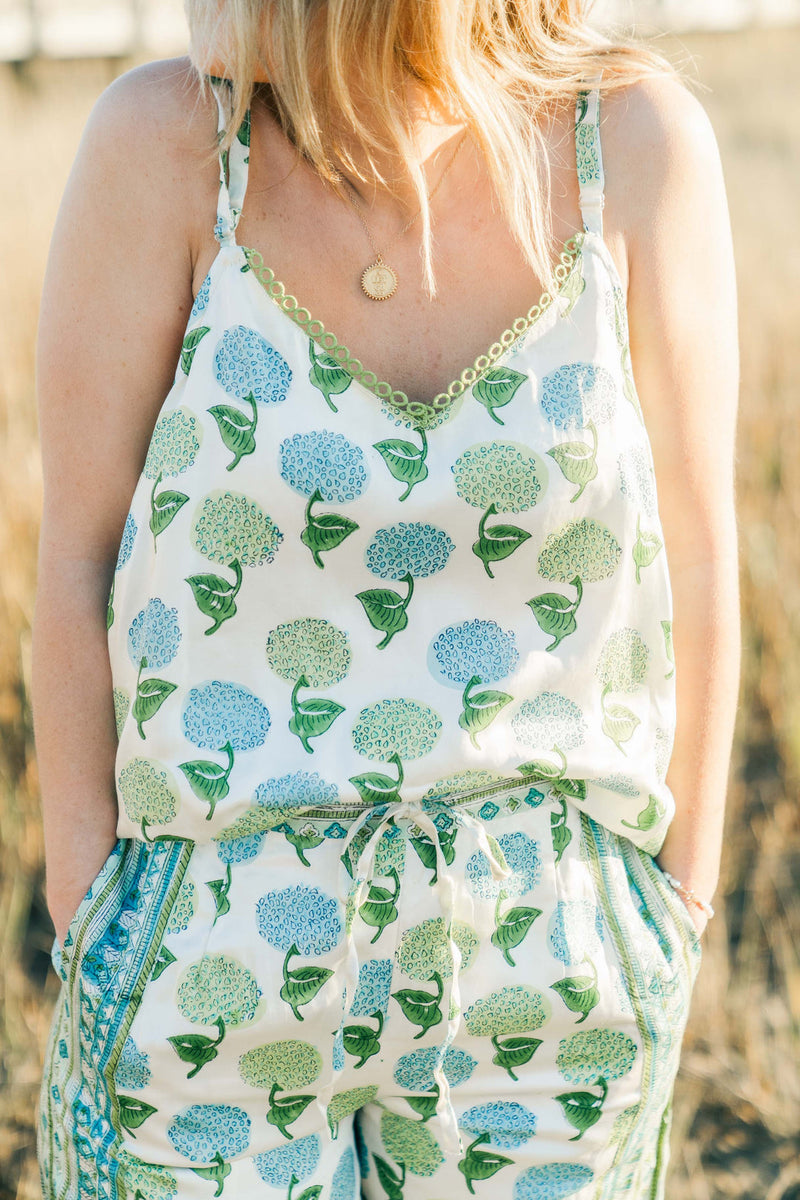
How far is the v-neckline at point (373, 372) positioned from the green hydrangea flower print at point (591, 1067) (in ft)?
1.95

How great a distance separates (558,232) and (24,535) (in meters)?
1.84

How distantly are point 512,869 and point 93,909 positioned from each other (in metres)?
0.40

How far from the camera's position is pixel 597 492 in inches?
39.1

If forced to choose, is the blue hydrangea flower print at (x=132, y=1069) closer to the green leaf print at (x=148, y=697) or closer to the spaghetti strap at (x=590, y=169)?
the green leaf print at (x=148, y=697)

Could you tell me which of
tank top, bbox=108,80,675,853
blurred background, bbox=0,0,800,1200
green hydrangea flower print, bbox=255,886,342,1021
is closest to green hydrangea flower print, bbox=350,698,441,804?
tank top, bbox=108,80,675,853

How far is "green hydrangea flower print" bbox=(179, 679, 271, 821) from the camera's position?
0.98m

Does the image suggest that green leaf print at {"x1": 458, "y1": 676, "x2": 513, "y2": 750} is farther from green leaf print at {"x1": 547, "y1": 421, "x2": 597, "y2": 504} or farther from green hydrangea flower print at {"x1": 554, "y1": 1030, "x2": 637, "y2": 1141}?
green hydrangea flower print at {"x1": 554, "y1": 1030, "x2": 637, "y2": 1141}

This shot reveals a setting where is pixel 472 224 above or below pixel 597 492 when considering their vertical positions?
above

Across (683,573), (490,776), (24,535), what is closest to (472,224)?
(683,573)

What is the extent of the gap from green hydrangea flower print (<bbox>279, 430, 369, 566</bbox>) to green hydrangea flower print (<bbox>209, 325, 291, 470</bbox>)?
0.12 ft

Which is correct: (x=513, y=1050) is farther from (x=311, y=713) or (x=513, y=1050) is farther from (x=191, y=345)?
(x=191, y=345)

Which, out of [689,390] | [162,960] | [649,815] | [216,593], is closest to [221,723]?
[216,593]

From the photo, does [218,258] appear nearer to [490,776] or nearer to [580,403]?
[580,403]

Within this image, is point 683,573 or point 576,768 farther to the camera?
point 683,573
